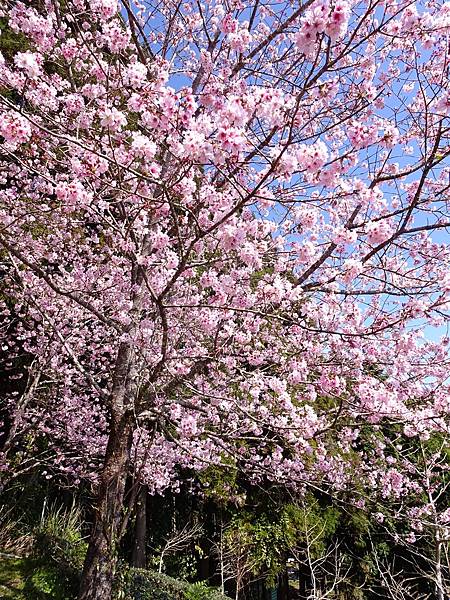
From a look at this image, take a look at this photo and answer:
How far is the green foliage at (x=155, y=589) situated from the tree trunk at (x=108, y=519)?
167 centimetres

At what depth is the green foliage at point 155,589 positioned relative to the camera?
228 inches

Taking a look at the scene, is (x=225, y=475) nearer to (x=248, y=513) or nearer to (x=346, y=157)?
(x=248, y=513)

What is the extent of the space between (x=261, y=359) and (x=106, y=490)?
1944mm

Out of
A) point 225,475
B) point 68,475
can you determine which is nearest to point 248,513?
point 225,475

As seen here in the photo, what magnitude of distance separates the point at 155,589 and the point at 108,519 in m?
2.64

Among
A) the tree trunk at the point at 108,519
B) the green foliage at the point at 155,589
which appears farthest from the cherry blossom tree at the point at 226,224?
the green foliage at the point at 155,589

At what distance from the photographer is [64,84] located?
14.7 feet

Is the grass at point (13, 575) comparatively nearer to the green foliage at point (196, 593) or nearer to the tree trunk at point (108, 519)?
the green foliage at point (196, 593)

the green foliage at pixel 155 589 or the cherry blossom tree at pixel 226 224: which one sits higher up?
the cherry blossom tree at pixel 226 224

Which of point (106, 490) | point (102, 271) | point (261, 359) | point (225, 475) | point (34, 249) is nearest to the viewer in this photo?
point (106, 490)

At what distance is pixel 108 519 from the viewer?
402 cm

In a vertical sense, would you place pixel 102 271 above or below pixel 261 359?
above

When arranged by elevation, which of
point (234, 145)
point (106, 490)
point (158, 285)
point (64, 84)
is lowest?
point (106, 490)

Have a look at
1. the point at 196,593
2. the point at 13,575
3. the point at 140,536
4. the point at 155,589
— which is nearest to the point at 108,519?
the point at 155,589
